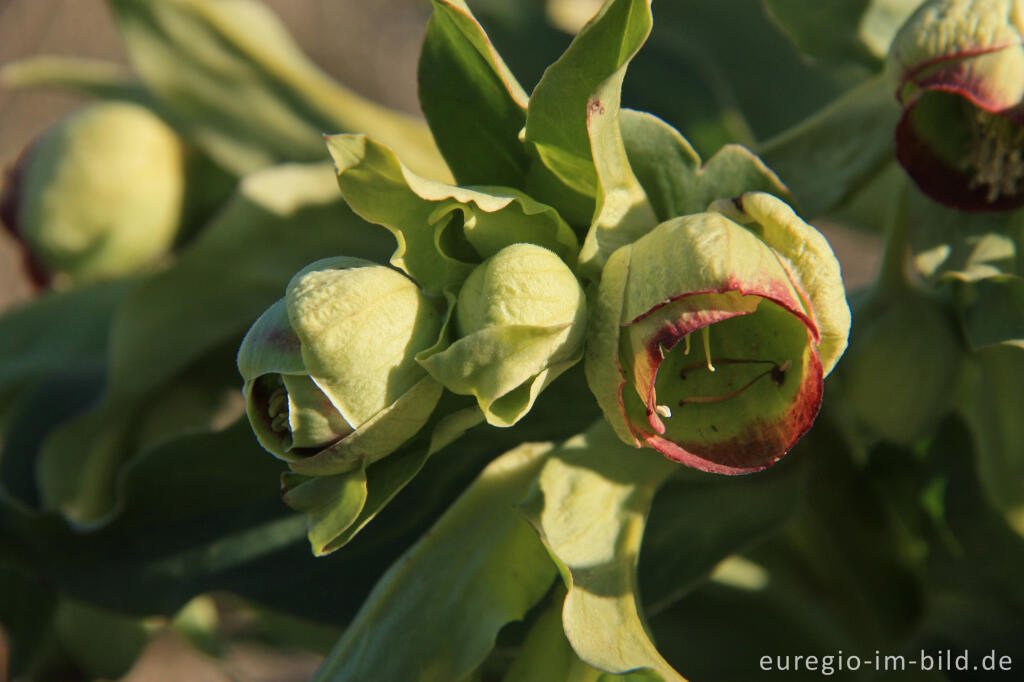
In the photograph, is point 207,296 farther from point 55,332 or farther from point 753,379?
point 753,379

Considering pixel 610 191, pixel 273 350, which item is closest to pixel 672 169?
pixel 610 191

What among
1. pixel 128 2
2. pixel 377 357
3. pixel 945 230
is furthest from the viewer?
pixel 128 2

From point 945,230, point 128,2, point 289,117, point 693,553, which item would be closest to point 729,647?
point 693,553

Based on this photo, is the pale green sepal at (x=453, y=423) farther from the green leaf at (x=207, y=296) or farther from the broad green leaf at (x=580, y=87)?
the green leaf at (x=207, y=296)

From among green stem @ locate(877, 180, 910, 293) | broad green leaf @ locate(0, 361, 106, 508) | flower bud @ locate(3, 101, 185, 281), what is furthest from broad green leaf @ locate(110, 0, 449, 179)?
green stem @ locate(877, 180, 910, 293)

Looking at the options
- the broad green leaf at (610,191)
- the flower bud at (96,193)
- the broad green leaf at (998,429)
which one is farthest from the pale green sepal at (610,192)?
the flower bud at (96,193)

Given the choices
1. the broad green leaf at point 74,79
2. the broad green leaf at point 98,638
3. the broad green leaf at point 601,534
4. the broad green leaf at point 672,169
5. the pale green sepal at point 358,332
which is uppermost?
the pale green sepal at point 358,332

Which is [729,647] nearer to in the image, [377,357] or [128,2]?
[377,357]
